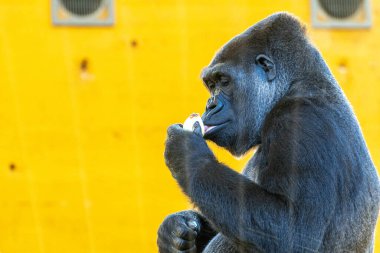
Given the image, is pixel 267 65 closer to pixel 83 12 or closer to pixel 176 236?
pixel 176 236

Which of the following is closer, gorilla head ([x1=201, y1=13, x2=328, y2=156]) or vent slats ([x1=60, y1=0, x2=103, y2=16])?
gorilla head ([x1=201, y1=13, x2=328, y2=156])

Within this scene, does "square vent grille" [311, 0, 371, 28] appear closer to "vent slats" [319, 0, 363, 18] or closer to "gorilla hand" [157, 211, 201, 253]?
"vent slats" [319, 0, 363, 18]

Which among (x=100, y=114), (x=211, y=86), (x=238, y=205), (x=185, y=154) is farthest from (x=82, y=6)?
(x=238, y=205)

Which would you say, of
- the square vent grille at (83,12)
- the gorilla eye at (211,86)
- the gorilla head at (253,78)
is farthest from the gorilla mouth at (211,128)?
the square vent grille at (83,12)

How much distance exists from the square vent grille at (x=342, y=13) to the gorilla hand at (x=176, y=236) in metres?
7.56

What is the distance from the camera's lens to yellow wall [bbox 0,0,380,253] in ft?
34.7

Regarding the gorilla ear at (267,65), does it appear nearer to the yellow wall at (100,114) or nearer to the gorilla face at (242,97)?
the gorilla face at (242,97)

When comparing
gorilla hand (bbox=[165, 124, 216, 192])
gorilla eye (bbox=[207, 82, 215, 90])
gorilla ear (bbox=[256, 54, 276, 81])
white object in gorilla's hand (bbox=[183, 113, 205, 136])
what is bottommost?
gorilla hand (bbox=[165, 124, 216, 192])

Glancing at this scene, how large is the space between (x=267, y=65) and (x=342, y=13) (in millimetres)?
7809

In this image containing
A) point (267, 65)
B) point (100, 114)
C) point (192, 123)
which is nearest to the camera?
point (192, 123)

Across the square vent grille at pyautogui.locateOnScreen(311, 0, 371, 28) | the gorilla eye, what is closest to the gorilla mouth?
the gorilla eye

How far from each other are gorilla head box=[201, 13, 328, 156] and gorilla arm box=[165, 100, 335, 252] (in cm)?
30

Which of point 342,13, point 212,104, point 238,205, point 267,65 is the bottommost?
point 342,13

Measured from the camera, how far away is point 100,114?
10703mm
